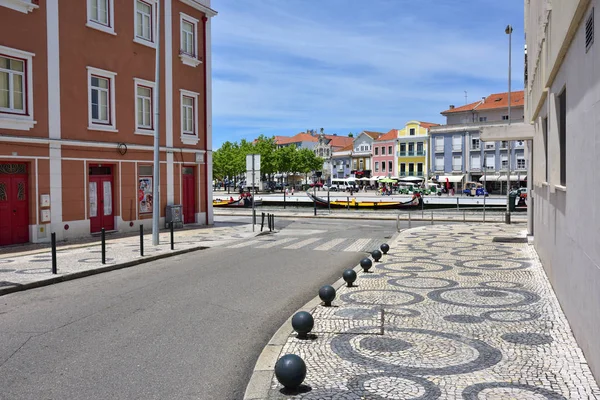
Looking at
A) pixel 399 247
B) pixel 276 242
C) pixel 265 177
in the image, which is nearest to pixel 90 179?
pixel 276 242

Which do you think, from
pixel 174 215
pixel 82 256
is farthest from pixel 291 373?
pixel 174 215

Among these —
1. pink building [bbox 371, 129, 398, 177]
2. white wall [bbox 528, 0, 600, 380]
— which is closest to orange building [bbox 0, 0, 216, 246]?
white wall [bbox 528, 0, 600, 380]

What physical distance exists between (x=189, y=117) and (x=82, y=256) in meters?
11.5

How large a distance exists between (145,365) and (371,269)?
23.0ft

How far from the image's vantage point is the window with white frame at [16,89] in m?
15.6

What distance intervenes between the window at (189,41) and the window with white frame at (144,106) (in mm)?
2773

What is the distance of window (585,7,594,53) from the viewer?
4930 millimetres

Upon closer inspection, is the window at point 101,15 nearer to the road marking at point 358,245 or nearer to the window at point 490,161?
the road marking at point 358,245

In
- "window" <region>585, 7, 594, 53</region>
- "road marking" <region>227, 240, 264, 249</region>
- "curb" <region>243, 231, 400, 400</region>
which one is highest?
"window" <region>585, 7, 594, 53</region>

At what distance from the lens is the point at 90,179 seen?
18828 mm

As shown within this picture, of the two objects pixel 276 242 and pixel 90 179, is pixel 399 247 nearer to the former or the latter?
pixel 276 242

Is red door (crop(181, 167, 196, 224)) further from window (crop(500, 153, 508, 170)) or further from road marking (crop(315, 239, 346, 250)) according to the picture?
window (crop(500, 153, 508, 170))

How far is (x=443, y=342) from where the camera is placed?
6180 mm

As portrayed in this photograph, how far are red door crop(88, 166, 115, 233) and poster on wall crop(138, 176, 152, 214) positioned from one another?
1410 mm
